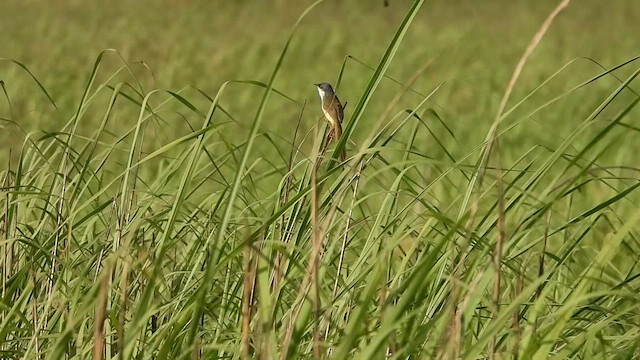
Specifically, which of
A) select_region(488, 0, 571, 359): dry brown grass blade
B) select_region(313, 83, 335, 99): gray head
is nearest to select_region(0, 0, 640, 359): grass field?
A: select_region(488, 0, 571, 359): dry brown grass blade

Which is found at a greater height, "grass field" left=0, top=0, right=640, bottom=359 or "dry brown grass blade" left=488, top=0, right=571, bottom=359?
"dry brown grass blade" left=488, top=0, right=571, bottom=359

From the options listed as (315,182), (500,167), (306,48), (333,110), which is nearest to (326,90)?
(333,110)

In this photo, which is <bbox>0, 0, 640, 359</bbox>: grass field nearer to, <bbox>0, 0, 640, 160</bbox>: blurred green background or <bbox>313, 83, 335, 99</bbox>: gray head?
<bbox>0, 0, 640, 160</bbox>: blurred green background

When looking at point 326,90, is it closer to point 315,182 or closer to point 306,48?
point 315,182

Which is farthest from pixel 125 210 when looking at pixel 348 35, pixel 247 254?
pixel 348 35

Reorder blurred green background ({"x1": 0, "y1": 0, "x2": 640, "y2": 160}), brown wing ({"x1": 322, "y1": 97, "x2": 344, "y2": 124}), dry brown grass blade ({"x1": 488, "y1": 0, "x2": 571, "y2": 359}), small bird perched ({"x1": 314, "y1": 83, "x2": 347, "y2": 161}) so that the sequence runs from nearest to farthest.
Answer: dry brown grass blade ({"x1": 488, "y1": 0, "x2": 571, "y2": 359}) < small bird perched ({"x1": 314, "y1": 83, "x2": 347, "y2": 161}) < brown wing ({"x1": 322, "y1": 97, "x2": 344, "y2": 124}) < blurred green background ({"x1": 0, "y1": 0, "x2": 640, "y2": 160})

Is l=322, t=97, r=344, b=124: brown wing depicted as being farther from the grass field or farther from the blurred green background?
the blurred green background

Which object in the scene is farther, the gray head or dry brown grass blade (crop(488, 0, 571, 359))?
the gray head

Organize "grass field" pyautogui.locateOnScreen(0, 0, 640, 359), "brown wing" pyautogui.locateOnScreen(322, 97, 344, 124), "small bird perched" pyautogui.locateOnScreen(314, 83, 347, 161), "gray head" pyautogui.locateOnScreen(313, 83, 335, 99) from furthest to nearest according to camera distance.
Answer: "gray head" pyautogui.locateOnScreen(313, 83, 335, 99), "brown wing" pyautogui.locateOnScreen(322, 97, 344, 124), "small bird perched" pyautogui.locateOnScreen(314, 83, 347, 161), "grass field" pyautogui.locateOnScreen(0, 0, 640, 359)

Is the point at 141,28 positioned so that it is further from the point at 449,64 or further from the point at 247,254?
the point at 247,254

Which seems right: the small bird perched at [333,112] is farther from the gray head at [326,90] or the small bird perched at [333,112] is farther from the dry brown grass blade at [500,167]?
the dry brown grass blade at [500,167]

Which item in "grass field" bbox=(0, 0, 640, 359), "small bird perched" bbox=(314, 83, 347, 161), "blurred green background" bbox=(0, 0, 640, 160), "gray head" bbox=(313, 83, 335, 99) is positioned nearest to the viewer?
"grass field" bbox=(0, 0, 640, 359)

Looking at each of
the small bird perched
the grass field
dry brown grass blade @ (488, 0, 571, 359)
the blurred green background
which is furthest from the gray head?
the blurred green background

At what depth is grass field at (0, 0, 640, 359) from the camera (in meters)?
1.65
